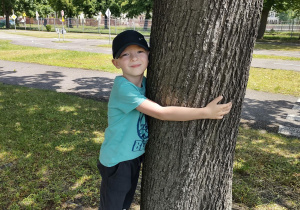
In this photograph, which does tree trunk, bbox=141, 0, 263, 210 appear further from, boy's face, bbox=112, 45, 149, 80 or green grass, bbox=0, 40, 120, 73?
green grass, bbox=0, 40, 120, 73

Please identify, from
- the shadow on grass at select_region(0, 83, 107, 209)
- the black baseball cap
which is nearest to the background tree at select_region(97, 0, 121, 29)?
the shadow on grass at select_region(0, 83, 107, 209)

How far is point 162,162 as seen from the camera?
1.82 m

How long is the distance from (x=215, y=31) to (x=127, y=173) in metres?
1.08

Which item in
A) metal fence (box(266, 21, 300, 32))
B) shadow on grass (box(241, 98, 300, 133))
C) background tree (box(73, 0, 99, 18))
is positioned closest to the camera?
shadow on grass (box(241, 98, 300, 133))

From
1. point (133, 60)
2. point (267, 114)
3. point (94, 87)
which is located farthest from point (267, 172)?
point (94, 87)

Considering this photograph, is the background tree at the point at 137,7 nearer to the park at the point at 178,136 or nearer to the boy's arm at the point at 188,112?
the park at the point at 178,136

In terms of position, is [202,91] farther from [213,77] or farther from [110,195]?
[110,195]

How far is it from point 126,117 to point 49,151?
2441 mm

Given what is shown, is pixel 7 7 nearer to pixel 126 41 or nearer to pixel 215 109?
pixel 126 41

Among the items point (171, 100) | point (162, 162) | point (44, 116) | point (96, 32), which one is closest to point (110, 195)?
point (162, 162)

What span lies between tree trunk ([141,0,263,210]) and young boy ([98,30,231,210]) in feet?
0.24

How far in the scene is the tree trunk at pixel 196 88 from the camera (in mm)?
1543

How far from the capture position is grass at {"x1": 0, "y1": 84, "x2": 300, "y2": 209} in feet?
9.62

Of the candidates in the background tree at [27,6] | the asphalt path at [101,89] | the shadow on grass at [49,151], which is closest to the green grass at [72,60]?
the asphalt path at [101,89]
